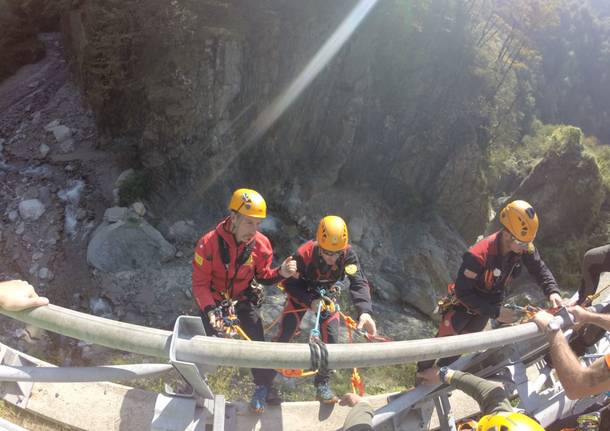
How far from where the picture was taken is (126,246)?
849cm

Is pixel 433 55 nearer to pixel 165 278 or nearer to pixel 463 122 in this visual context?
pixel 463 122

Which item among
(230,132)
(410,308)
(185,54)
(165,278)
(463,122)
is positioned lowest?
(410,308)

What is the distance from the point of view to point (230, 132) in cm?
1084

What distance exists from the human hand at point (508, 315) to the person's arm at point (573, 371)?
165cm

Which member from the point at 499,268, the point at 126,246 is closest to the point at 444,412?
the point at 499,268

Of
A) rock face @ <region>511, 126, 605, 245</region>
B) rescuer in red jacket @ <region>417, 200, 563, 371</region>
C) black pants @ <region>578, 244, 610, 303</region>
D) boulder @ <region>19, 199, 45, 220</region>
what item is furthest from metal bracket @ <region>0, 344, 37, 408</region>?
rock face @ <region>511, 126, 605, 245</region>

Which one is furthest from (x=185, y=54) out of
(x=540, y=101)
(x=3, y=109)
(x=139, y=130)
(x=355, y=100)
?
(x=540, y=101)

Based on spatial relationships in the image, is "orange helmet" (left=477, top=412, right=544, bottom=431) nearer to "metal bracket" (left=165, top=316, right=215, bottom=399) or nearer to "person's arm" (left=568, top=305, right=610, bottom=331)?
"person's arm" (left=568, top=305, right=610, bottom=331)

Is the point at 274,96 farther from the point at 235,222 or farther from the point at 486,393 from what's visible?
the point at 486,393

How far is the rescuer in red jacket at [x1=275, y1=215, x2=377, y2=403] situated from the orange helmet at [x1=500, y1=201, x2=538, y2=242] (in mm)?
1575

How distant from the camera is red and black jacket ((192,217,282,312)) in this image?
3.51 m

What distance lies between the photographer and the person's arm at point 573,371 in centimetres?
216

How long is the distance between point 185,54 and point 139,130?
2.23 metres

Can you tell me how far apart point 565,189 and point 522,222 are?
686 inches
